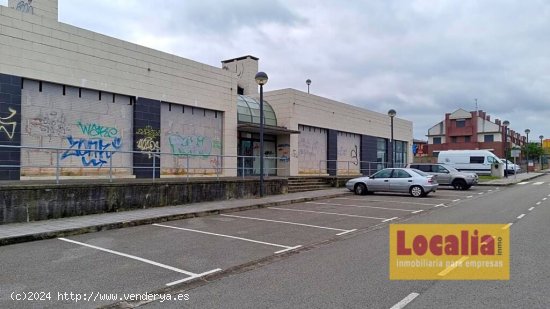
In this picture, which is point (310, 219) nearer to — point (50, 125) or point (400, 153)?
point (50, 125)

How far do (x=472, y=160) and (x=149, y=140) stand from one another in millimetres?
33751

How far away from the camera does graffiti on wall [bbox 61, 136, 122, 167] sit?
1542 centimetres

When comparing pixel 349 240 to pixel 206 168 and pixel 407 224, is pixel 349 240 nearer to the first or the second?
pixel 407 224

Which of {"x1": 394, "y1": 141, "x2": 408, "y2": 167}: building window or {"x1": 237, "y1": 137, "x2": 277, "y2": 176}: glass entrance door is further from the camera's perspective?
{"x1": 394, "y1": 141, "x2": 408, "y2": 167}: building window

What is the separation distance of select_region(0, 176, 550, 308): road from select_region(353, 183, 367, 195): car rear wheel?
10.1 m

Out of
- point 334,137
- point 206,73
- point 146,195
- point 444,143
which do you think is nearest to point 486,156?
point 334,137

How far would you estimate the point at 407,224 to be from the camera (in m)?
11.4

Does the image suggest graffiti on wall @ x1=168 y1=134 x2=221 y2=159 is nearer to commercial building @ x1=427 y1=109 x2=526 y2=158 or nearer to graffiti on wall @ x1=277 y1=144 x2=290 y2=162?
graffiti on wall @ x1=277 y1=144 x2=290 y2=162

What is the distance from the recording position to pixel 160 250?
803 centimetres

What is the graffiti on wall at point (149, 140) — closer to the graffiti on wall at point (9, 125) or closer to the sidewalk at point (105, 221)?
the sidewalk at point (105, 221)

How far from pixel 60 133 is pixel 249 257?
35.9ft

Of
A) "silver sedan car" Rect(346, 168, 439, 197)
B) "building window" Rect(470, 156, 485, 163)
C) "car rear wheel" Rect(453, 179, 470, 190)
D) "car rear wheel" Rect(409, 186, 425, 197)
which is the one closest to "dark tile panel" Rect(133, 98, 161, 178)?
"silver sedan car" Rect(346, 168, 439, 197)

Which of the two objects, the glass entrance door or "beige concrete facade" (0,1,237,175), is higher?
"beige concrete facade" (0,1,237,175)

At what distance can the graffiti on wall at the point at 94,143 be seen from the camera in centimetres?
1551
